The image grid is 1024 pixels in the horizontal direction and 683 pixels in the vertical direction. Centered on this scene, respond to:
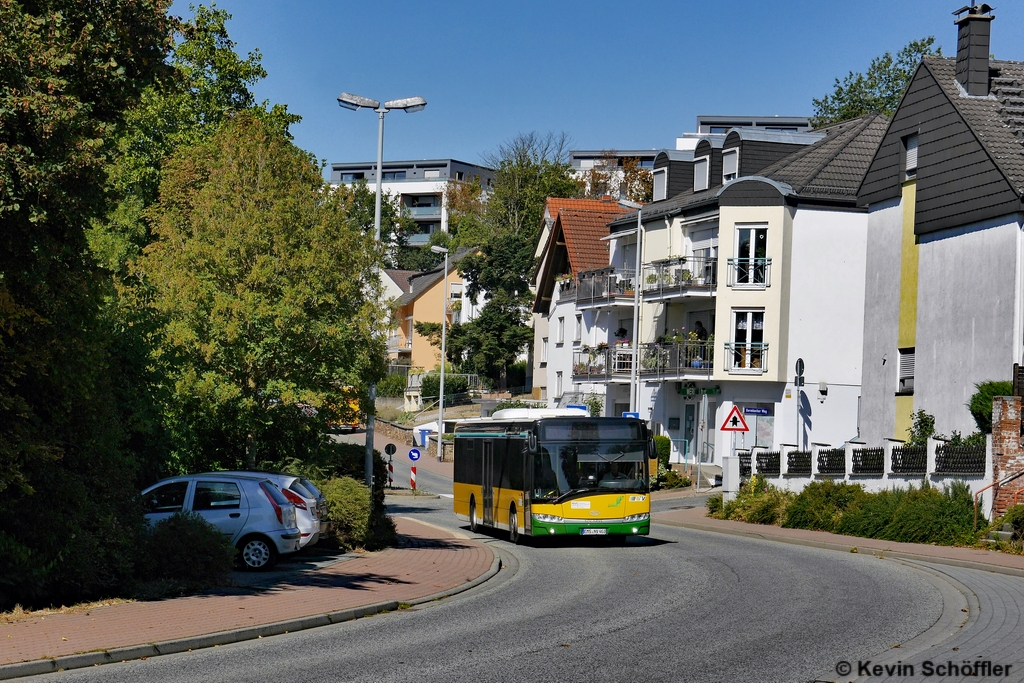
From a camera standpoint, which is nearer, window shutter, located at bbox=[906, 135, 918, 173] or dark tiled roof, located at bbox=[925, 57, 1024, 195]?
dark tiled roof, located at bbox=[925, 57, 1024, 195]

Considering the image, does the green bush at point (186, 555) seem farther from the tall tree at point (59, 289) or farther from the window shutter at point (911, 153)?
the window shutter at point (911, 153)

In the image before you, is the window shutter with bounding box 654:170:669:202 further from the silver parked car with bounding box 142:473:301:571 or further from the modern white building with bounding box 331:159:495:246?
the modern white building with bounding box 331:159:495:246

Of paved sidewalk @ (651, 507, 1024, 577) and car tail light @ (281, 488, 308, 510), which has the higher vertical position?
car tail light @ (281, 488, 308, 510)

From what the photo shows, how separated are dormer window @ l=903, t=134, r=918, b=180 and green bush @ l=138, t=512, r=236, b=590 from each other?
85.3 ft

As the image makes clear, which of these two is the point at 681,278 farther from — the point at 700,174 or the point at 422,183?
the point at 422,183

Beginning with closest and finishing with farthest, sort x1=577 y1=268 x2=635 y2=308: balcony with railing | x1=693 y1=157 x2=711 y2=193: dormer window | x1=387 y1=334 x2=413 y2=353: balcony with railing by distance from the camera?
x1=693 y1=157 x2=711 y2=193: dormer window → x1=577 y1=268 x2=635 y2=308: balcony with railing → x1=387 y1=334 x2=413 y2=353: balcony with railing

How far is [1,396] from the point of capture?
13.0 meters

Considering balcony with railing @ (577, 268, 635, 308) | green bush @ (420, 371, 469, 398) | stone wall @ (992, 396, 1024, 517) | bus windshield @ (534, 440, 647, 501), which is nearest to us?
stone wall @ (992, 396, 1024, 517)

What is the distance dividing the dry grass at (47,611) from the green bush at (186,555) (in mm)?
1248

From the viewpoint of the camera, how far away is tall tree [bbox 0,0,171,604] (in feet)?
42.4

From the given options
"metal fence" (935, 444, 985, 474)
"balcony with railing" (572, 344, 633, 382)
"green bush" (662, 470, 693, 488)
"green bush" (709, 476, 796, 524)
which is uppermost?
"balcony with railing" (572, 344, 633, 382)

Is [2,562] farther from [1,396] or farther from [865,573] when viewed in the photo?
[865,573]

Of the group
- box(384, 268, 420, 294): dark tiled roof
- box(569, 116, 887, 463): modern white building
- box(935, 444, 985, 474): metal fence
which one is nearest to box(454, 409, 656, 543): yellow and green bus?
box(935, 444, 985, 474): metal fence

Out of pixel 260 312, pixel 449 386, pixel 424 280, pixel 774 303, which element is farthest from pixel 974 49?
pixel 424 280
